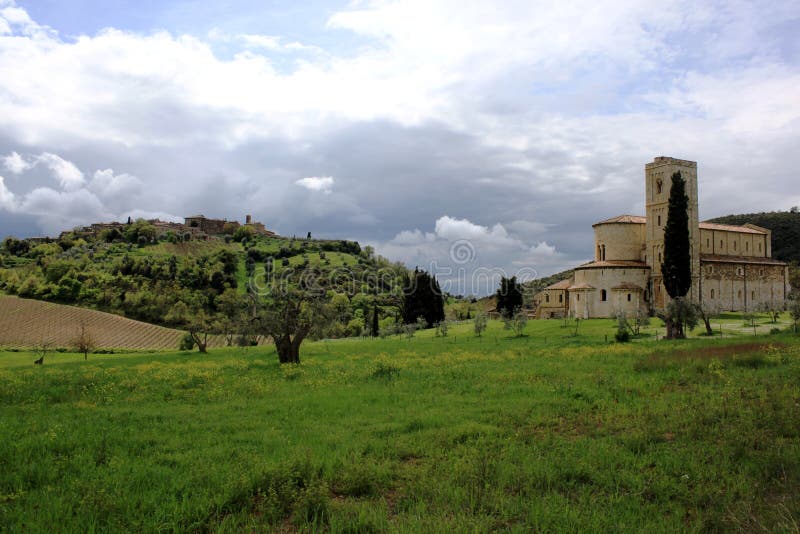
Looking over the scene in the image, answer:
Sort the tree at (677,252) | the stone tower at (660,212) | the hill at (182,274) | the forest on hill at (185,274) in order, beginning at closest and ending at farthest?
the tree at (677,252) → the stone tower at (660,212) → the forest on hill at (185,274) → the hill at (182,274)

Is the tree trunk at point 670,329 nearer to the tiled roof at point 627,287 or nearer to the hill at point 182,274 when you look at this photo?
the tiled roof at point 627,287

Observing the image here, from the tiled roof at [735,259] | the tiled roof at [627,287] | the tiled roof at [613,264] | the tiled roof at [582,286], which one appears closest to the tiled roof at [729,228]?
the tiled roof at [735,259]

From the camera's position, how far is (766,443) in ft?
31.2

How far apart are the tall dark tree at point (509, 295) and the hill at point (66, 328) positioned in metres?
43.2

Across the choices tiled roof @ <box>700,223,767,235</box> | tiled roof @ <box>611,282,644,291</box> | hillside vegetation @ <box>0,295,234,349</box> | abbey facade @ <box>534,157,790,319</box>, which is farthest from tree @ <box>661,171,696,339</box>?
hillside vegetation @ <box>0,295,234,349</box>

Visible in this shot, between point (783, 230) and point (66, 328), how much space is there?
143m

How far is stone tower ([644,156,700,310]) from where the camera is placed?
63.5 meters

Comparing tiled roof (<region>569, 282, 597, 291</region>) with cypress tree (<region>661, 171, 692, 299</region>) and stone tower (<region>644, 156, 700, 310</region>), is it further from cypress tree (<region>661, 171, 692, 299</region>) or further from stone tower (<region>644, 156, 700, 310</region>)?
cypress tree (<region>661, 171, 692, 299</region>)

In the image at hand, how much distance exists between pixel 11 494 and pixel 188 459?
2.57 metres

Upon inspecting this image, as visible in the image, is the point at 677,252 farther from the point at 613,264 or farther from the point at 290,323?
the point at 290,323

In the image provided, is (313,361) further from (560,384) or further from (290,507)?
(290,507)

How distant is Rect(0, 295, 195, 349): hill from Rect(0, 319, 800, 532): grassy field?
58.3m

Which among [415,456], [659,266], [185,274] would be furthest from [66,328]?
[659,266]

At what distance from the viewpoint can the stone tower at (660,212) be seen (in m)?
63.5
